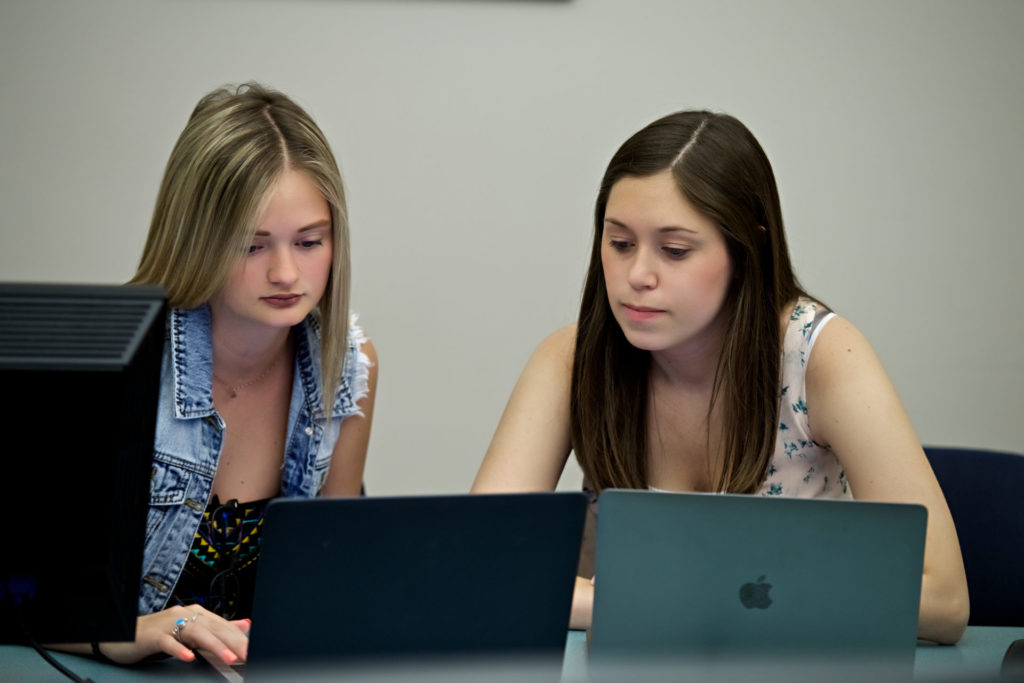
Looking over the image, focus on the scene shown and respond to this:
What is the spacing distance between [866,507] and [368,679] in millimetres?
566

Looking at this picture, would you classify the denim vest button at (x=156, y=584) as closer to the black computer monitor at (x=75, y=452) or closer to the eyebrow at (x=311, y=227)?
the eyebrow at (x=311, y=227)

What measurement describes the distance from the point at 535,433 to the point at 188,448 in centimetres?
49

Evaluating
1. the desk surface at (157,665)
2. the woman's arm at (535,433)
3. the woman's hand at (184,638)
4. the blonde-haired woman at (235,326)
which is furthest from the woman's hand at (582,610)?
the blonde-haired woman at (235,326)

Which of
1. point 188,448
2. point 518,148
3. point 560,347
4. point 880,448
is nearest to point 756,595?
point 880,448

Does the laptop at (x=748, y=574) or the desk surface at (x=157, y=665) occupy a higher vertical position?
the laptop at (x=748, y=574)

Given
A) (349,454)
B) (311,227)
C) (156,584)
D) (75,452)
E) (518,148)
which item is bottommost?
(156,584)

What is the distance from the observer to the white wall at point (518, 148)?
2371 mm

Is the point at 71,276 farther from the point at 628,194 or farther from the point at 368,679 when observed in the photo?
the point at 368,679

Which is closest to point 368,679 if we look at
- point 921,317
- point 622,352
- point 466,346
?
point 622,352

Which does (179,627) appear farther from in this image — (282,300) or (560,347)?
(560,347)

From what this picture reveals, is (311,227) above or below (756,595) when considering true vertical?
above

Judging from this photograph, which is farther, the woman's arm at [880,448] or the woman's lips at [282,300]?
the woman's lips at [282,300]

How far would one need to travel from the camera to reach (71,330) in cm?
74

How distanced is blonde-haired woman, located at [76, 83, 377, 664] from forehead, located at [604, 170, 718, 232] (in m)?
0.40
